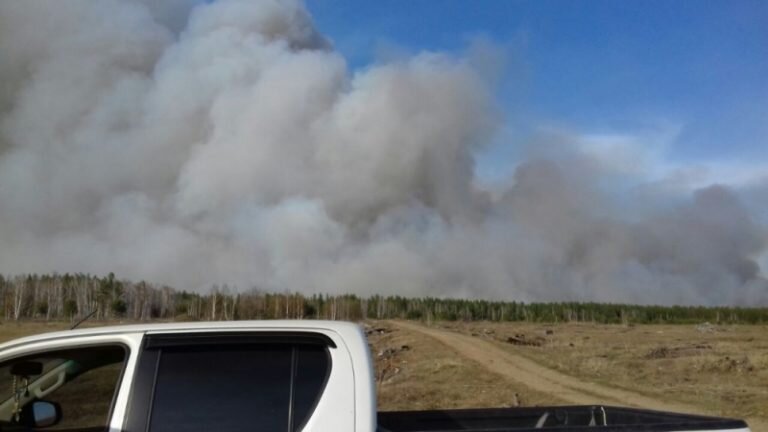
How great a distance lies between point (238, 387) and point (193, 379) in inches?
8.6

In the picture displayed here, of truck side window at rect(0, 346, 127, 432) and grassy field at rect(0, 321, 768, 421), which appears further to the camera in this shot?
grassy field at rect(0, 321, 768, 421)

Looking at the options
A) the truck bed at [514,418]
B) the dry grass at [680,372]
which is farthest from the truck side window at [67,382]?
the dry grass at [680,372]

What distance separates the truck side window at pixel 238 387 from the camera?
406cm

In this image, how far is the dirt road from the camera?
18.7 meters

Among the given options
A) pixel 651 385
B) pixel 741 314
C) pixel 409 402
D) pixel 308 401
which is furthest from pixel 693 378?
pixel 741 314

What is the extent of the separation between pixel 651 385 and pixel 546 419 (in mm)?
18012

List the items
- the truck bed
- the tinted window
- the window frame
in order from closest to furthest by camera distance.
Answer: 1. the window frame
2. the tinted window
3. the truck bed

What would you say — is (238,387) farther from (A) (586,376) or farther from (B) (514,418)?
(A) (586,376)

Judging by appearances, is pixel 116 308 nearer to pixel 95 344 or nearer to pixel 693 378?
pixel 693 378

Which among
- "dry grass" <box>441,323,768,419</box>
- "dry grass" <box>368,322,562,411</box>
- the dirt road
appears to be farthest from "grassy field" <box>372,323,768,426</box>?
the dirt road

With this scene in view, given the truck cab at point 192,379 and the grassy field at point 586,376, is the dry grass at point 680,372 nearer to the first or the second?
the grassy field at point 586,376

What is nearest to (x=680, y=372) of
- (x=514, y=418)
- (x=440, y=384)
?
(x=440, y=384)

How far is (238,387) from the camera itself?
416cm

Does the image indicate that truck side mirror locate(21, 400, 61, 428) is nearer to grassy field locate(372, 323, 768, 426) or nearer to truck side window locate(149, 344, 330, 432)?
truck side window locate(149, 344, 330, 432)
